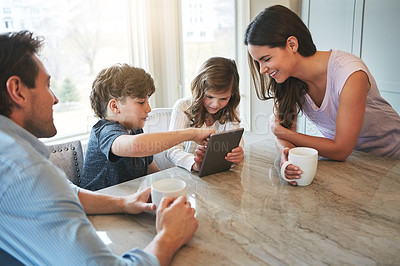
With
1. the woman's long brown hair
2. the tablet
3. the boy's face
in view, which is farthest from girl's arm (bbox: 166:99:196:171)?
the woman's long brown hair

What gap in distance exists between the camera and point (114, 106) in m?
1.60

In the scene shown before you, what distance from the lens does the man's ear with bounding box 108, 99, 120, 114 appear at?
1.59 m

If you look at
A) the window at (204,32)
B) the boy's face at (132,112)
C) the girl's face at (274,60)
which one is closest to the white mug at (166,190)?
the boy's face at (132,112)

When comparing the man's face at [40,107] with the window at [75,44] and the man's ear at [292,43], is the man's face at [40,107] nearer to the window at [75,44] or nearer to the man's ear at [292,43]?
A: the man's ear at [292,43]

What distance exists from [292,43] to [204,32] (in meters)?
1.66

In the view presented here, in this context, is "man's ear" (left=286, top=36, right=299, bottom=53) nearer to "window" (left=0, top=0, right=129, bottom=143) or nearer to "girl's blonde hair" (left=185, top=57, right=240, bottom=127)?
"girl's blonde hair" (left=185, top=57, right=240, bottom=127)

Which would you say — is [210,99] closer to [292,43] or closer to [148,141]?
[292,43]

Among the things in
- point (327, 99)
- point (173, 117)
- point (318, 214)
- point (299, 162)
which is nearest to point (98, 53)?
point (173, 117)

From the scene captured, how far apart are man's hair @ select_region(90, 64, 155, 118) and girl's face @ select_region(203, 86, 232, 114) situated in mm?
313

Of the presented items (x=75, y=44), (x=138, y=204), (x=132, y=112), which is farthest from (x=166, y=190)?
(x=75, y=44)

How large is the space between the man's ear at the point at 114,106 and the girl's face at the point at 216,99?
467 millimetres

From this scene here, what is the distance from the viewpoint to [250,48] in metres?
1.56

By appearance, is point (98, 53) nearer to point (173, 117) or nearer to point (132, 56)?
point (132, 56)

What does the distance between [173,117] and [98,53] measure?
103cm
